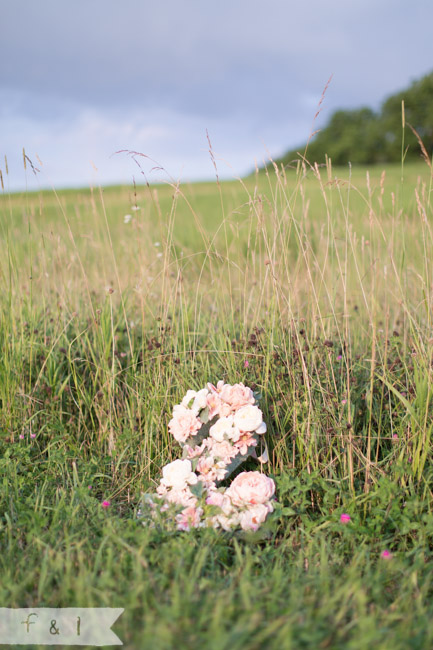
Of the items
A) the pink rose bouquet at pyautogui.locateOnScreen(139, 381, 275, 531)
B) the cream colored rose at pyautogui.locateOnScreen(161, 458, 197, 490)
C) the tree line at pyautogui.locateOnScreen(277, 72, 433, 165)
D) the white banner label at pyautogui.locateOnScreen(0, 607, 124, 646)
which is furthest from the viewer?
the tree line at pyautogui.locateOnScreen(277, 72, 433, 165)

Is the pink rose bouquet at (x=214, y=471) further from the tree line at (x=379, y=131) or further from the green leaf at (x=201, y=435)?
the tree line at (x=379, y=131)

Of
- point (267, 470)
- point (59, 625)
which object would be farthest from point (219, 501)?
point (59, 625)

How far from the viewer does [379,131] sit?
159ft

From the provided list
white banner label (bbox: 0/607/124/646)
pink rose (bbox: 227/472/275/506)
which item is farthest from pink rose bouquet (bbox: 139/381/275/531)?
white banner label (bbox: 0/607/124/646)

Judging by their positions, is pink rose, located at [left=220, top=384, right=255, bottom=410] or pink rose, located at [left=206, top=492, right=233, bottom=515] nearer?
pink rose, located at [left=206, top=492, right=233, bottom=515]

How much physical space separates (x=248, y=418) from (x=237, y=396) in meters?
0.12

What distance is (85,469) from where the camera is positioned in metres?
2.25

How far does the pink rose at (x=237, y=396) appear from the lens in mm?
2043

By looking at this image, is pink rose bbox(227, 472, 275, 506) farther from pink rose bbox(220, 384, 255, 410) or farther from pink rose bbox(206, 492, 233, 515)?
pink rose bbox(220, 384, 255, 410)

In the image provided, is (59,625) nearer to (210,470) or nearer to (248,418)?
(210,470)

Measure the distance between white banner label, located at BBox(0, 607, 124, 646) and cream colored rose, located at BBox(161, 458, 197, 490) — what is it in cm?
59

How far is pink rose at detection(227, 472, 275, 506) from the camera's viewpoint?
71.7 inches

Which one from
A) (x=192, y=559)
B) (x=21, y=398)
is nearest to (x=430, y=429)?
(x=192, y=559)

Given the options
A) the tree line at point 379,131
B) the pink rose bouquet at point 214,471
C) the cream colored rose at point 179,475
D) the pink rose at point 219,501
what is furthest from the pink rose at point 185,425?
the tree line at point 379,131
